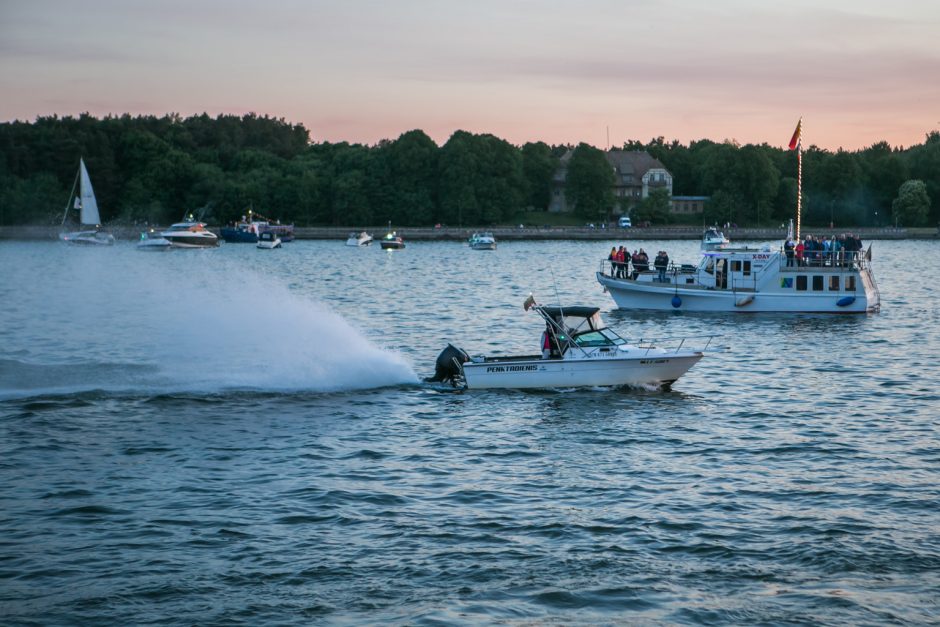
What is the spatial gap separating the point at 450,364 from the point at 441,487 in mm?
12376

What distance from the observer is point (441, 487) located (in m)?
26.7

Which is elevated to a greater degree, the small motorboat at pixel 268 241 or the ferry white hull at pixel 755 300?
the small motorboat at pixel 268 241

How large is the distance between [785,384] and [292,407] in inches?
783

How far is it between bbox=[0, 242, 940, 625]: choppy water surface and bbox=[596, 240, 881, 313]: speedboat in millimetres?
13472

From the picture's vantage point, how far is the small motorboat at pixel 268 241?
Result: 18500 centimetres

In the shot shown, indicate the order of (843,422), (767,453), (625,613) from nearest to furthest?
(625,613), (767,453), (843,422)

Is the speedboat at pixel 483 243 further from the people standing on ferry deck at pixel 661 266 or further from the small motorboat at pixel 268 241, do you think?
the people standing on ferry deck at pixel 661 266

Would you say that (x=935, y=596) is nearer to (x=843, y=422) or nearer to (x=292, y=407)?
(x=843, y=422)

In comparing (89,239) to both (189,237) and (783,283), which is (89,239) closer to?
(189,237)

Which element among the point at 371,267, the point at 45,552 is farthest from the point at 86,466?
the point at 371,267

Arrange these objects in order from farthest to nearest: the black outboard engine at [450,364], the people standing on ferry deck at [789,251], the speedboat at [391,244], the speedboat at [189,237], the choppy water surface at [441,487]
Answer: the speedboat at [391,244], the speedboat at [189,237], the people standing on ferry deck at [789,251], the black outboard engine at [450,364], the choppy water surface at [441,487]

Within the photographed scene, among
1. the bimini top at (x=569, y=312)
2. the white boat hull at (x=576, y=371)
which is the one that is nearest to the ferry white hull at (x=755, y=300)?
the white boat hull at (x=576, y=371)

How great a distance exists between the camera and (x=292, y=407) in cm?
3566

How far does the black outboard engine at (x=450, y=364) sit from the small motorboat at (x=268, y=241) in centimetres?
14987
